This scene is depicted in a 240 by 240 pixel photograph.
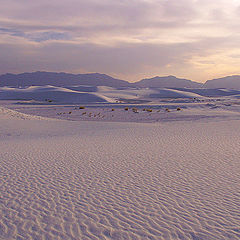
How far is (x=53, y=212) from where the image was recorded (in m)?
5.21

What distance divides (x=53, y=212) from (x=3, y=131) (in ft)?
41.8

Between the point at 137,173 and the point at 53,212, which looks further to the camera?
the point at 137,173

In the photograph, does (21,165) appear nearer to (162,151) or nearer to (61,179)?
(61,179)

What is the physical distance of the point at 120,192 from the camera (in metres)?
6.28

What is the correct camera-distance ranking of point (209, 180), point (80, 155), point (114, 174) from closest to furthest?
point (209, 180), point (114, 174), point (80, 155)

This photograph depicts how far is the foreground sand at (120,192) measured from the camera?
15.0 feet

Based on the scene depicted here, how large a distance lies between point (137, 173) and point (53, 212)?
311 cm

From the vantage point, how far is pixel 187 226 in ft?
15.2

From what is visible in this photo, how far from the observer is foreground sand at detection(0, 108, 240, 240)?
180 inches

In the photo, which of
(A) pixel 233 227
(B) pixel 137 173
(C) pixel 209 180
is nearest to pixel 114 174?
(B) pixel 137 173

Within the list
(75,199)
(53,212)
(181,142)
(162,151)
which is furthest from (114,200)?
(181,142)

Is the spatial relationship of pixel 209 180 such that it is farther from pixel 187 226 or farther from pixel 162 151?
pixel 162 151

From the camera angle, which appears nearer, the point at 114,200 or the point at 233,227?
the point at 233,227

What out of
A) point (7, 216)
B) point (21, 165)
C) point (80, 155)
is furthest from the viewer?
point (80, 155)
